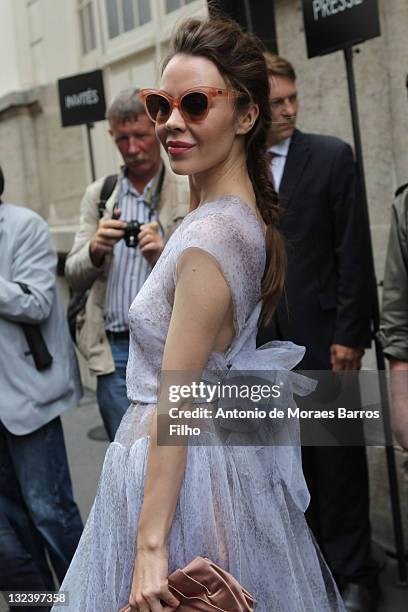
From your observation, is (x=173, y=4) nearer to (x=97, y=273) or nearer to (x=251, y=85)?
(x=97, y=273)

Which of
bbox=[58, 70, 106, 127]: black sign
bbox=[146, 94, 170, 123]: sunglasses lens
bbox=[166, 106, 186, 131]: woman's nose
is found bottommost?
bbox=[166, 106, 186, 131]: woman's nose

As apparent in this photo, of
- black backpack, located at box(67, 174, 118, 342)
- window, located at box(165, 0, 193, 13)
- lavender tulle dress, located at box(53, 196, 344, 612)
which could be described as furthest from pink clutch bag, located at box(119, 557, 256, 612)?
window, located at box(165, 0, 193, 13)

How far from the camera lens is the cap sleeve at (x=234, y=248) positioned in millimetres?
1795

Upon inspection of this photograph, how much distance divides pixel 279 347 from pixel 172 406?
0.45m

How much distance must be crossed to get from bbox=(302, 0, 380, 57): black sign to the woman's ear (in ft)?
5.39

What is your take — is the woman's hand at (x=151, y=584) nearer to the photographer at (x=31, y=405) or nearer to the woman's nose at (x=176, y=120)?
the woman's nose at (x=176, y=120)

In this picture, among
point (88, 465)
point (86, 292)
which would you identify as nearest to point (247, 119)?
point (86, 292)

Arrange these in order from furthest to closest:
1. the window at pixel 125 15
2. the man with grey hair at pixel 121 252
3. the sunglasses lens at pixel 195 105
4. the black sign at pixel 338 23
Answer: the window at pixel 125 15 < the man with grey hair at pixel 121 252 < the black sign at pixel 338 23 < the sunglasses lens at pixel 195 105

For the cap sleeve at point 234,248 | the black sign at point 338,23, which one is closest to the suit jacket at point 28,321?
the black sign at point 338,23

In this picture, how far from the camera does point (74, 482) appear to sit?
18.3 feet

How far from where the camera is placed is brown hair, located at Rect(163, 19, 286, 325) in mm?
1962

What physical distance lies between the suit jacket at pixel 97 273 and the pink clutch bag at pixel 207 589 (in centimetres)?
208

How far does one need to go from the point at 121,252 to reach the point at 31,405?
72 centimetres

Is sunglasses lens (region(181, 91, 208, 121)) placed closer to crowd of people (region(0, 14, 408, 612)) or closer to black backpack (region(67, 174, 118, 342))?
crowd of people (region(0, 14, 408, 612))
